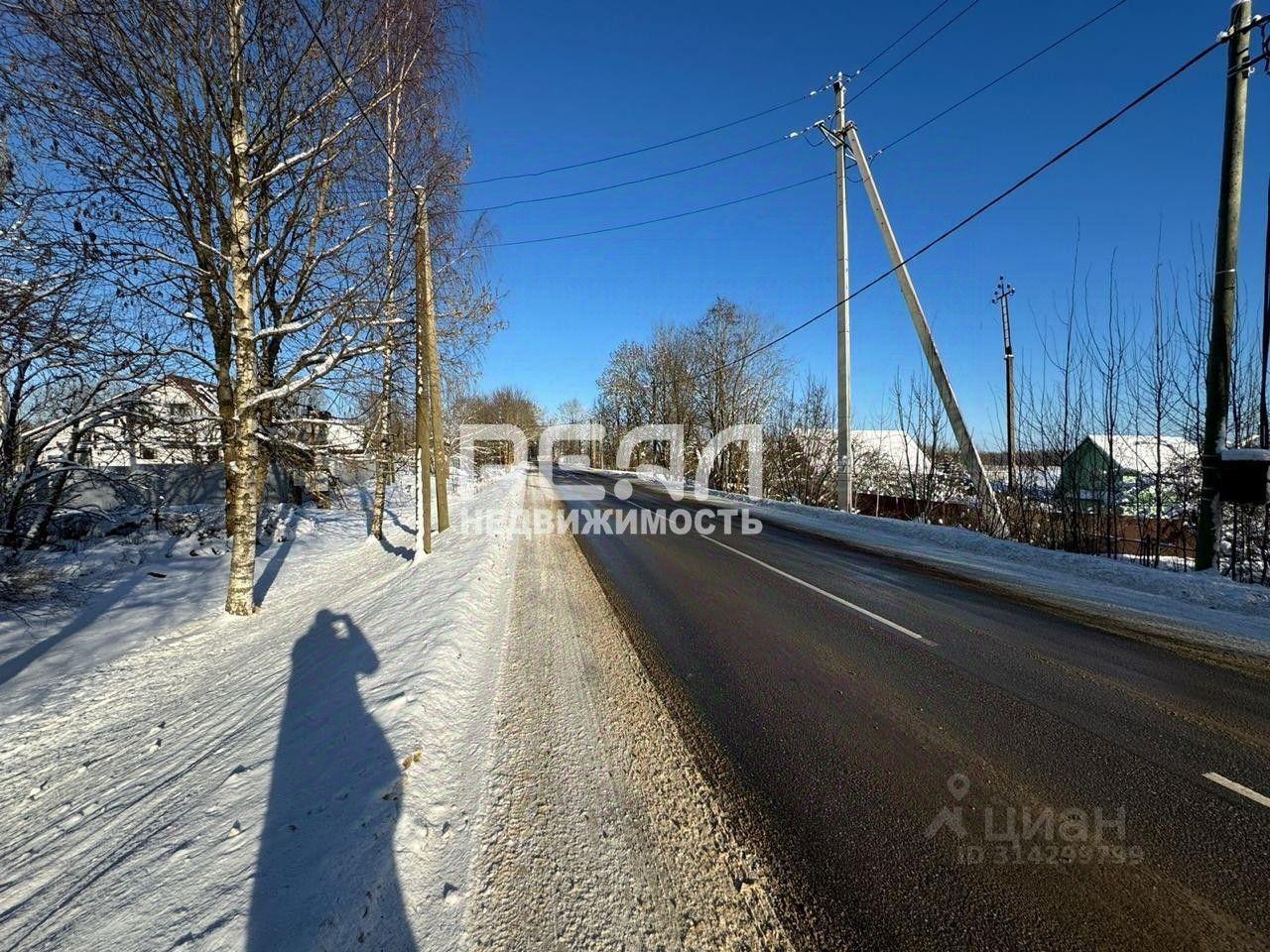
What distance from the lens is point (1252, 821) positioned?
7.59ft

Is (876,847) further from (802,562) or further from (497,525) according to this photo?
(497,525)

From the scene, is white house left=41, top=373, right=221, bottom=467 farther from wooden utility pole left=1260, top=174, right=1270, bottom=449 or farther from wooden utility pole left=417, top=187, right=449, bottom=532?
wooden utility pole left=1260, top=174, right=1270, bottom=449

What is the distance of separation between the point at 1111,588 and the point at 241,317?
12116mm

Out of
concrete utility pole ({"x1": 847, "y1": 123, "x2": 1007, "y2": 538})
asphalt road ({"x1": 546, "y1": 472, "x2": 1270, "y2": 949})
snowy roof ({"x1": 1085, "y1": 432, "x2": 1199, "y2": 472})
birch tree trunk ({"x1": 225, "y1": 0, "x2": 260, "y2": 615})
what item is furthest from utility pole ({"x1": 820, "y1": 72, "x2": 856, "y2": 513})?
birch tree trunk ({"x1": 225, "y1": 0, "x2": 260, "y2": 615})

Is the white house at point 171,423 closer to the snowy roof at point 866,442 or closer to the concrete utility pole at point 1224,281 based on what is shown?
the concrete utility pole at point 1224,281

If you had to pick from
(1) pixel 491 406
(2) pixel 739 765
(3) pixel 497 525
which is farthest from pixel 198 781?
(1) pixel 491 406

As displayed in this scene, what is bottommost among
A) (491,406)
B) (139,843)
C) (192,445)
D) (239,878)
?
(139,843)

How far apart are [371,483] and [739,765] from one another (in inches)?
1192

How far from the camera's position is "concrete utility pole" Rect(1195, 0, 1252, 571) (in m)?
6.94

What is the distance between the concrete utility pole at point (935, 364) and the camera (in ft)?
38.0

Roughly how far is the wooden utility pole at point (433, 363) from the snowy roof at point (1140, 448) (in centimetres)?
1251

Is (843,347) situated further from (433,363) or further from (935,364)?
(433,363)

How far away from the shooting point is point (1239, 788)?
8.38 ft

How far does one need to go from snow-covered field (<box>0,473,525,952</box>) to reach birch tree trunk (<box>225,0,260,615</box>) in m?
1.43
